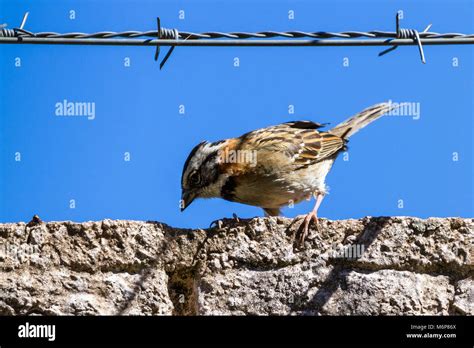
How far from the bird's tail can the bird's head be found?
5.29ft

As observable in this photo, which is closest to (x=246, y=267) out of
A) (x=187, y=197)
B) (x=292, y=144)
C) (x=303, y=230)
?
(x=303, y=230)

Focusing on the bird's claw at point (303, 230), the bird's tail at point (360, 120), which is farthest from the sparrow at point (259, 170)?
the bird's claw at point (303, 230)

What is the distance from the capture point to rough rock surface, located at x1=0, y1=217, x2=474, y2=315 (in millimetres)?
4219

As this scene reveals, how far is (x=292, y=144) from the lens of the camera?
7.21 metres

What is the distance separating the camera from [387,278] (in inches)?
169

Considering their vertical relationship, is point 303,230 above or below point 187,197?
below

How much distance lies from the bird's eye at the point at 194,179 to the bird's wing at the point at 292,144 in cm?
50

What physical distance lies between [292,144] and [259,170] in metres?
0.60

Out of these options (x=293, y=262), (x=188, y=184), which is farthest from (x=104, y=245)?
(x=188, y=184)

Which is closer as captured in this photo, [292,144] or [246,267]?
[246,267]

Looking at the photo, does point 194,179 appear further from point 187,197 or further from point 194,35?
point 194,35

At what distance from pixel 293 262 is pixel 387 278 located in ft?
1.56
